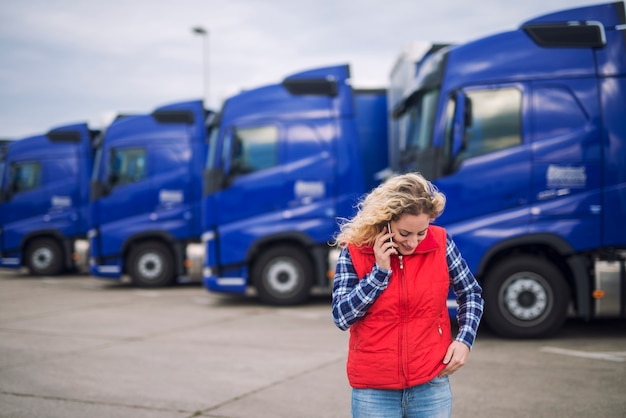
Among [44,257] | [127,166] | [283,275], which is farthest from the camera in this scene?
[44,257]

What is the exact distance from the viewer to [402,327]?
7.75 ft

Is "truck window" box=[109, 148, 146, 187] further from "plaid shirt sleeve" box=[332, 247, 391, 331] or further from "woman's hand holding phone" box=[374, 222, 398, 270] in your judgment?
"woman's hand holding phone" box=[374, 222, 398, 270]

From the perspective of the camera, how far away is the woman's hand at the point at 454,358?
2.38m

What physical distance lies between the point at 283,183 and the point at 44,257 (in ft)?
→ 25.6

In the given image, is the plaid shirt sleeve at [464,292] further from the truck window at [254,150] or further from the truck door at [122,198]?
the truck door at [122,198]

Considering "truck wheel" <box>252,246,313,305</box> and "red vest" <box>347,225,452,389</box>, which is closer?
→ "red vest" <box>347,225,452,389</box>

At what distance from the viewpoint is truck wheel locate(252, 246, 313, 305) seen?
9.69 m

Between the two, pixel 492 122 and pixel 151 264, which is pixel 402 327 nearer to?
pixel 492 122

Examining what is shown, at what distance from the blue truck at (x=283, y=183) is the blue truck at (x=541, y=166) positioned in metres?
2.71

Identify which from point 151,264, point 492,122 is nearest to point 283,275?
point 151,264

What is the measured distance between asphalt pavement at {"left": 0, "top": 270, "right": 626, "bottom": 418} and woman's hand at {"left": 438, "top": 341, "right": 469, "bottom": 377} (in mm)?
2175

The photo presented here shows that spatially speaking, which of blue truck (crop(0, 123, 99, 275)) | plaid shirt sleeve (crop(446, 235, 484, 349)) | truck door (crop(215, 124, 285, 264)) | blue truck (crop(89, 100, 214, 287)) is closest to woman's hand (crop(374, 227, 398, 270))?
plaid shirt sleeve (crop(446, 235, 484, 349))

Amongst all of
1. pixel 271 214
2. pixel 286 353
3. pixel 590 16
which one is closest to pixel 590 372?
pixel 286 353

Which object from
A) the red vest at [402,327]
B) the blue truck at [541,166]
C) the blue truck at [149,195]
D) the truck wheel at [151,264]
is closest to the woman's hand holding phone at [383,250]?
the red vest at [402,327]
